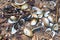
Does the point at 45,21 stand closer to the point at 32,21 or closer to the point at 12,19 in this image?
the point at 32,21

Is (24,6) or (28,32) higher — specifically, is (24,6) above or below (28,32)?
above

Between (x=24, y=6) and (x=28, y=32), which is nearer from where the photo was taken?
(x=28, y=32)

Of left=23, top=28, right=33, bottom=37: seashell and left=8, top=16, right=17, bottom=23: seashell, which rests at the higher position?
left=8, top=16, right=17, bottom=23: seashell

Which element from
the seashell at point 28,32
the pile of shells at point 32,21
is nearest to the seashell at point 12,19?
the pile of shells at point 32,21

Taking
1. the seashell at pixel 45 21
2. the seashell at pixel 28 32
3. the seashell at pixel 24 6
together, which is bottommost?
the seashell at pixel 28 32

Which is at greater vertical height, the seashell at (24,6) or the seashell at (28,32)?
the seashell at (24,6)

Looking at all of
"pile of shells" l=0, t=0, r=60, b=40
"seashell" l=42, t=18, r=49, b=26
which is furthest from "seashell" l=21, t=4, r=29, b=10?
"seashell" l=42, t=18, r=49, b=26

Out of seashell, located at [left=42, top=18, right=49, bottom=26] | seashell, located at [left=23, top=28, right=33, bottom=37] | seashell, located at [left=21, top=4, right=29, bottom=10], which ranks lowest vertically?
seashell, located at [left=23, top=28, right=33, bottom=37]

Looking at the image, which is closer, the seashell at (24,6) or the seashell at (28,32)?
the seashell at (28,32)

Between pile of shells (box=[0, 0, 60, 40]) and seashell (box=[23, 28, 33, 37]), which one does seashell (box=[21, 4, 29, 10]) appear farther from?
seashell (box=[23, 28, 33, 37])

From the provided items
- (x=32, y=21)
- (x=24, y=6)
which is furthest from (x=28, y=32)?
(x=24, y=6)

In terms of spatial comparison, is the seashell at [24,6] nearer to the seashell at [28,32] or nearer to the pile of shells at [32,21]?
the pile of shells at [32,21]
